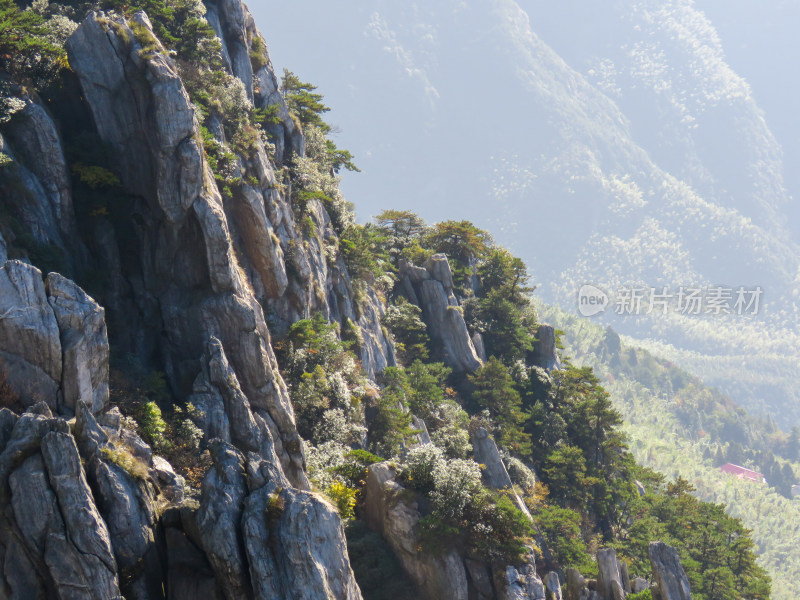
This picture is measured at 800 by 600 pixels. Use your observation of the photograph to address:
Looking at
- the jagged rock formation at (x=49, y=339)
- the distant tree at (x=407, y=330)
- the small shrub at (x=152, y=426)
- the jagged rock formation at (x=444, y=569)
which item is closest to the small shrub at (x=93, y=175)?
the jagged rock formation at (x=49, y=339)

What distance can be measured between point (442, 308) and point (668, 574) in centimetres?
3210

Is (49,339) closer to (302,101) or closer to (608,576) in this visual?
(608,576)

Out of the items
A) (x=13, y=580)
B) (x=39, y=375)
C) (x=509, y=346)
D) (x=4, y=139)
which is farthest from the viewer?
(x=509, y=346)

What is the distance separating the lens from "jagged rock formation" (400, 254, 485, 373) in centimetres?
5894

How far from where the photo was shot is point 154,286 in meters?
32.2

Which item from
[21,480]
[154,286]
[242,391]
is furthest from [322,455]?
[21,480]

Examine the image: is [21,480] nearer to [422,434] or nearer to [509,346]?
[422,434]

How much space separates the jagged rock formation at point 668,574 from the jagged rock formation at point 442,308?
93.4 feet

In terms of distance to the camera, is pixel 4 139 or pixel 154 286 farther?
pixel 154 286

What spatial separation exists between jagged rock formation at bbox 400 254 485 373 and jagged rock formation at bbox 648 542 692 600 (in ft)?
93.4

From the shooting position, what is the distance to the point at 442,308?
59.7 metres

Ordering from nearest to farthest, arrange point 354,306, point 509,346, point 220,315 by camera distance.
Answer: point 220,315, point 354,306, point 509,346

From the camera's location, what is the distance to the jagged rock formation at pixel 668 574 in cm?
3016

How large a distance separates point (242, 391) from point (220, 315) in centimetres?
344
